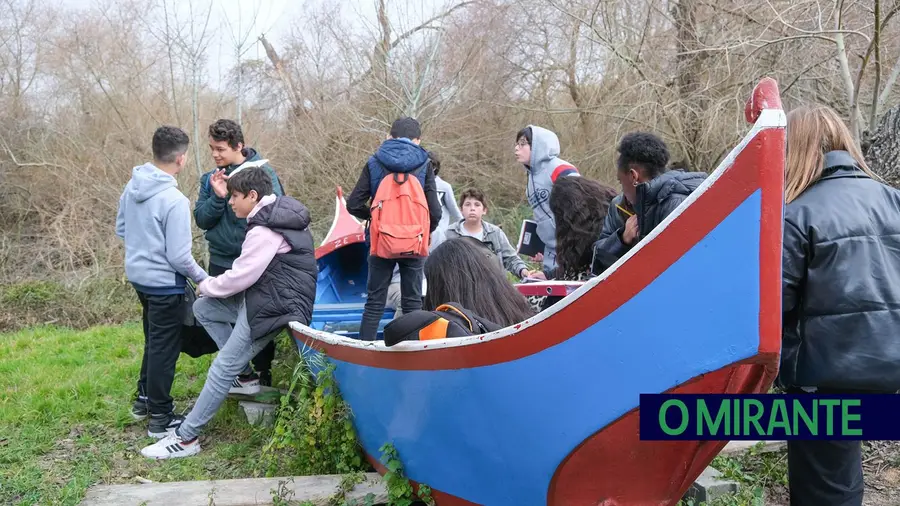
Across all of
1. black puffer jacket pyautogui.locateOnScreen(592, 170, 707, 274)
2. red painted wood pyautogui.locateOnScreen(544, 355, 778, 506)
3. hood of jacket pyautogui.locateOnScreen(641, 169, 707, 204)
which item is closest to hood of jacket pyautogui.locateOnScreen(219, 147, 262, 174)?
black puffer jacket pyautogui.locateOnScreen(592, 170, 707, 274)

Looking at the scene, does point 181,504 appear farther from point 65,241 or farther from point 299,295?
point 65,241

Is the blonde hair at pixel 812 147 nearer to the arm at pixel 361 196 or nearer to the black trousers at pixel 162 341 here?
the arm at pixel 361 196

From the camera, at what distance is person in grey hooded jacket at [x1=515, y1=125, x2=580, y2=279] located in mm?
4879

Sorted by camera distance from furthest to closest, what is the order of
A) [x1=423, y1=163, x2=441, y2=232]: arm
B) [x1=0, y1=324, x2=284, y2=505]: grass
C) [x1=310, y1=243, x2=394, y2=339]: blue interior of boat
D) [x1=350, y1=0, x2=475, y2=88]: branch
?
[x1=350, y1=0, x2=475, y2=88]: branch < [x1=310, y1=243, x2=394, y2=339]: blue interior of boat < [x1=423, y1=163, x2=441, y2=232]: arm < [x1=0, y1=324, x2=284, y2=505]: grass

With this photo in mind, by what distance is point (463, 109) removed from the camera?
468 inches

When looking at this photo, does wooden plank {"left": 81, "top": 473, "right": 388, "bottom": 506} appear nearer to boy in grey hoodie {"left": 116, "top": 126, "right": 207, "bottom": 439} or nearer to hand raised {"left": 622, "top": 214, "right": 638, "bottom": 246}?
boy in grey hoodie {"left": 116, "top": 126, "right": 207, "bottom": 439}

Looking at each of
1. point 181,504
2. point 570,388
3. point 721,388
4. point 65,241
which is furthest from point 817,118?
point 65,241

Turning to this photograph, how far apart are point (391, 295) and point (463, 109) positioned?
7.38 meters

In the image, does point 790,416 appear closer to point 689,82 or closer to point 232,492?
point 232,492

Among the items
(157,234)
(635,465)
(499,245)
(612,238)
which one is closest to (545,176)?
(499,245)

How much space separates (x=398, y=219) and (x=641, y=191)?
1821 millimetres

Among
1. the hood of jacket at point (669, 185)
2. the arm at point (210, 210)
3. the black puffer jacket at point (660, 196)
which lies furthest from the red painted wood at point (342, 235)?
the hood of jacket at point (669, 185)

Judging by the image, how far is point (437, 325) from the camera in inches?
99.7

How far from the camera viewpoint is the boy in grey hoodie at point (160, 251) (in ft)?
12.5
